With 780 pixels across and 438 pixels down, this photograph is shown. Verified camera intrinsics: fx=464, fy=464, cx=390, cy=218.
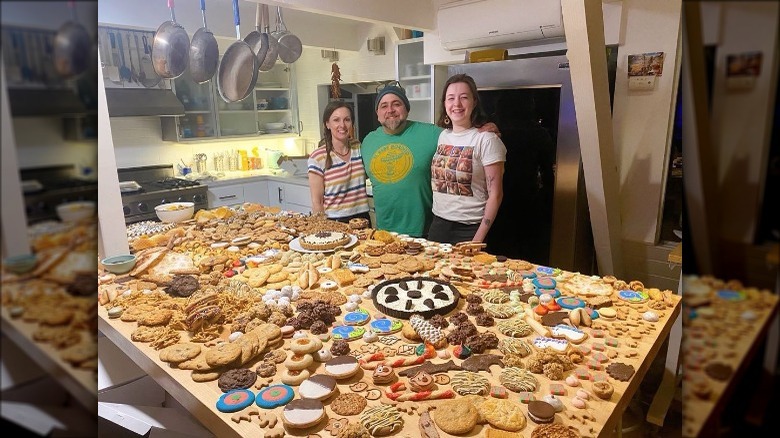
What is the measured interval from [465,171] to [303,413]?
69.6 inches

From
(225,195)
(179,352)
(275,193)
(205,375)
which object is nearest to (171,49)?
(179,352)

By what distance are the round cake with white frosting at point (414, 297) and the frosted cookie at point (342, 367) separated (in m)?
0.29

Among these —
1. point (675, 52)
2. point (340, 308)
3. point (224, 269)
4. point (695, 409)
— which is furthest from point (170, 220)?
point (675, 52)

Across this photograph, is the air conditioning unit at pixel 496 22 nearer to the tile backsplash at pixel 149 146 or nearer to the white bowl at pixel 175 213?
the white bowl at pixel 175 213

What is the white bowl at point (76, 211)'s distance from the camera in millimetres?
285

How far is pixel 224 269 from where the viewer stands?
184 cm

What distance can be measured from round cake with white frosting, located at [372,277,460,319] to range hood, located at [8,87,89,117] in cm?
119

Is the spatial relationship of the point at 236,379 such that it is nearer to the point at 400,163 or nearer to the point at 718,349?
the point at 718,349

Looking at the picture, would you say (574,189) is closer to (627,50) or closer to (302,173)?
(627,50)

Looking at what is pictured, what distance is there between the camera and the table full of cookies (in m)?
0.96

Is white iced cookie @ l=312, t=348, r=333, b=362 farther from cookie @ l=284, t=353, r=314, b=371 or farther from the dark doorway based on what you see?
the dark doorway

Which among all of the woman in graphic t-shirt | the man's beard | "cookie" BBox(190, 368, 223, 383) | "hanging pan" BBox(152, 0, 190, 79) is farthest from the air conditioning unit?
"cookie" BBox(190, 368, 223, 383)

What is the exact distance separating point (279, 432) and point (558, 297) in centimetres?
97

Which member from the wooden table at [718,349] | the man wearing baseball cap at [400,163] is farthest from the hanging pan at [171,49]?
the wooden table at [718,349]
